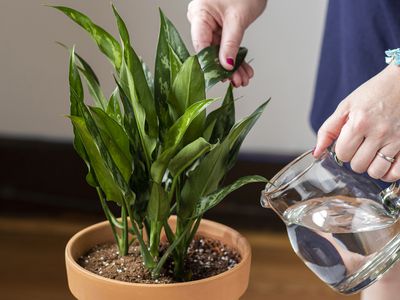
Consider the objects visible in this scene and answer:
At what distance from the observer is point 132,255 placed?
3.14ft

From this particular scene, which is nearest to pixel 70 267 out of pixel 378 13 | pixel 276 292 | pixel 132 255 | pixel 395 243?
pixel 132 255

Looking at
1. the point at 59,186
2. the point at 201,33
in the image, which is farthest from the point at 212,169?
the point at 59,186

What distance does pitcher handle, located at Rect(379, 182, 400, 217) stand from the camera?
866 mm

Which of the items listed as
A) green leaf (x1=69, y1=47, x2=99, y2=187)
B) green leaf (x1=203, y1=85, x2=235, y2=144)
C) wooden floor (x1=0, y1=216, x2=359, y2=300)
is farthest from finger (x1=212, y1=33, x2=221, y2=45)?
wooden floor (x1=0, y1=216, x2=359, y2=300)

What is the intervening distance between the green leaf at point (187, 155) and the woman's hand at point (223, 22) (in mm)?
200

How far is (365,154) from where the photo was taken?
841mm

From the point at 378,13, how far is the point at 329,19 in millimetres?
153

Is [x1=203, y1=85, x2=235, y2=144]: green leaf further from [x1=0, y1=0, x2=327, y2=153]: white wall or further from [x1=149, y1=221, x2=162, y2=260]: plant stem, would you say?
[x1=0, y1=0, x2=327, y2=153]: white wall

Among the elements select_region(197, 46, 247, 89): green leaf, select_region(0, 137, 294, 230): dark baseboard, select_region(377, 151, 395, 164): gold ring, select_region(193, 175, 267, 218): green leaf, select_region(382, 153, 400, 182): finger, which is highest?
select_region(197, 46, 247, 89): green leaf

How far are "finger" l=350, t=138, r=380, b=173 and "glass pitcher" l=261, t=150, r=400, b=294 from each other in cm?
3

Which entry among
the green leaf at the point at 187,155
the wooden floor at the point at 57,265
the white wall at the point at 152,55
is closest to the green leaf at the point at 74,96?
the green leaf at the point at 187,155

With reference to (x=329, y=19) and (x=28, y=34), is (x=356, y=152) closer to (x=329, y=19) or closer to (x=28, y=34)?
(x=329, y=19)

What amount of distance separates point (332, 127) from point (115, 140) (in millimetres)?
248

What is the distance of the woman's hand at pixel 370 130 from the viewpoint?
0.84 m
